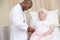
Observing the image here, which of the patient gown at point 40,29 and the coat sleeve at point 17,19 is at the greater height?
the coat sleeve at point 17,19

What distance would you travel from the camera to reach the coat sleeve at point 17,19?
7.72 ft

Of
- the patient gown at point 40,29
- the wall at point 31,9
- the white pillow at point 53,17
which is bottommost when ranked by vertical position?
the patient gown at point 40,29

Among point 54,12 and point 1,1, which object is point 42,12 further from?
point 1,1

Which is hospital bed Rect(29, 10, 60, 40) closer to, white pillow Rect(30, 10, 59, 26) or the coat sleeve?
white pillow Rect(30, 10, 59, 26)

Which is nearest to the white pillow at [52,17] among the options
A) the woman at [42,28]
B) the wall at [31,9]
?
the woman at [42,28]

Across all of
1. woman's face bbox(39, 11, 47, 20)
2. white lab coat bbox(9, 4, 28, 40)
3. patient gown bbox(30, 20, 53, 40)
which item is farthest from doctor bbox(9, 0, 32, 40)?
woman's face bbox(39, 11, 47, 20)

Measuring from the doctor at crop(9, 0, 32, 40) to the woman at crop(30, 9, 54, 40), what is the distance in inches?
9.8

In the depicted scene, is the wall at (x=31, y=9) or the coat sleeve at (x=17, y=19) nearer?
the coat sleeve at (x=17, y=19)

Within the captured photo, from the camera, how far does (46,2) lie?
133 inches

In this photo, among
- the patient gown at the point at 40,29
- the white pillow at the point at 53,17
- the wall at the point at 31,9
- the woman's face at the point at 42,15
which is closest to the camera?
the patient gown at the point at 40,29

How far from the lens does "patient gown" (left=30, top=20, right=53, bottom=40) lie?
2.61 meters

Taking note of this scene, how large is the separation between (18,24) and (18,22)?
3 cm

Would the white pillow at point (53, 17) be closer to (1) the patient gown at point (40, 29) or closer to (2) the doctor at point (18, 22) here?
(1) the patient gown at point (40, 29)

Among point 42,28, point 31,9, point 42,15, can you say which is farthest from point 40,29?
point 31,9
